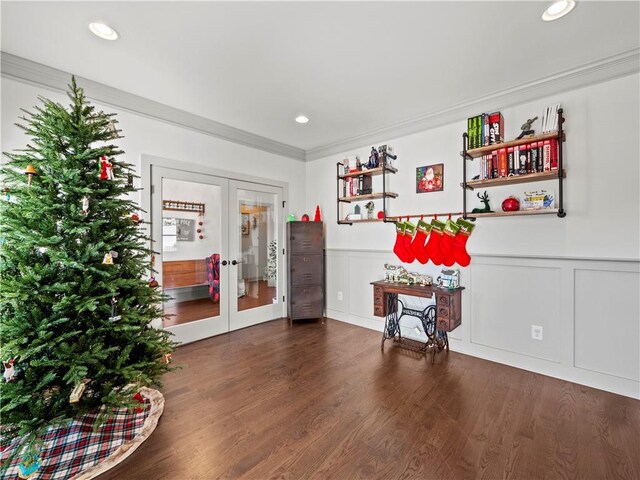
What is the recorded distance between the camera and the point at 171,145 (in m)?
3.16

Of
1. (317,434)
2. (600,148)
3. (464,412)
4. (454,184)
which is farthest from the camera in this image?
(454,184)

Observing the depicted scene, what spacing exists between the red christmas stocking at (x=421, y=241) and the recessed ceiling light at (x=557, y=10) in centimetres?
190

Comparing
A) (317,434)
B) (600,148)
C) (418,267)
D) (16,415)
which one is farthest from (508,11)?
(16,415)

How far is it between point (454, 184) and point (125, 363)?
3269 millimetres

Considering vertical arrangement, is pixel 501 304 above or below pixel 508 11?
below

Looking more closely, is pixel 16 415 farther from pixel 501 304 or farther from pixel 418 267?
pixel 501 304

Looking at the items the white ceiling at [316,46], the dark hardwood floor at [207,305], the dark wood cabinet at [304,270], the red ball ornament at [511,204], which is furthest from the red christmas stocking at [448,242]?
the dark hardwood floor at [207,305]

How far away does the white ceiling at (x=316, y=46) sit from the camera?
1.80 meters

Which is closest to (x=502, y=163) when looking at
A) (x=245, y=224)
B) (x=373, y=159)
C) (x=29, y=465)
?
(x=373, y=159)

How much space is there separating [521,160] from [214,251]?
11.1 feet

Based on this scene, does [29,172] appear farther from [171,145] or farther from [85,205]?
[171,145]

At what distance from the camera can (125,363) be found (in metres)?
1.80

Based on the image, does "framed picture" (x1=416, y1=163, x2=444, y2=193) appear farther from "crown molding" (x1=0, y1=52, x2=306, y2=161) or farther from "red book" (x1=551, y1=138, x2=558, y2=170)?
"crown molding" (x1=0, y1=52, x2=306, y2=161)

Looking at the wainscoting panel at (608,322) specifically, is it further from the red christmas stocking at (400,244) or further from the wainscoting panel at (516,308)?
the red christmas stocking at (400,244)
